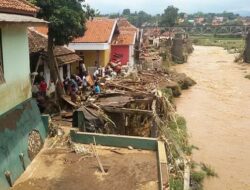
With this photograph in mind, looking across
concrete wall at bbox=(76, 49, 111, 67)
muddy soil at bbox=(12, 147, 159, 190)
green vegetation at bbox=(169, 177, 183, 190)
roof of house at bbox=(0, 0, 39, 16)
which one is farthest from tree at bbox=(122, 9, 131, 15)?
muddy soil at bbox=(12, 147, 159, 190)

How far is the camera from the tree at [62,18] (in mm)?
15305

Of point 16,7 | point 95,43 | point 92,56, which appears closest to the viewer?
point 16,7

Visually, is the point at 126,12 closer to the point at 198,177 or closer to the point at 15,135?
the point at 198,177

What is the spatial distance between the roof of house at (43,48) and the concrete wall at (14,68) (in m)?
5.77

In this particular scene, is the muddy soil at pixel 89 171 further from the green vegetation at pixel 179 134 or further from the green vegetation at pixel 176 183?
the green vegetation at pixel 179 134

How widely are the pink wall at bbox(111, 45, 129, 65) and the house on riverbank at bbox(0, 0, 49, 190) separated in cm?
2102

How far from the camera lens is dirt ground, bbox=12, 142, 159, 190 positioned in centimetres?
830

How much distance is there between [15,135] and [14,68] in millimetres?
1775

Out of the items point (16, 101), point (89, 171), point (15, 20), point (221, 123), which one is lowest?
point (221, 123)

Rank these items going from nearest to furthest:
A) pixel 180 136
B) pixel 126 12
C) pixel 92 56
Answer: pixel 180 136, pixel 92 56, pixel 126 12

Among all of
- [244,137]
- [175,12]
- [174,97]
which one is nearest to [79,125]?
[244,137]

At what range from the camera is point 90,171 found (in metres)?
8.96

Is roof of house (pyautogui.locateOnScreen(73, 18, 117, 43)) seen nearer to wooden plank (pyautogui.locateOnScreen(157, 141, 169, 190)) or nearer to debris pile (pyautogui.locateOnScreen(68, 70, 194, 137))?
→ debris pile (pyautogui.locateOnScreen(68, 70, 194, 137))

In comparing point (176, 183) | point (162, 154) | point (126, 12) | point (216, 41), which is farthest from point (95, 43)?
point (126, 12)
